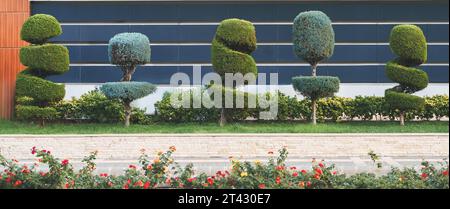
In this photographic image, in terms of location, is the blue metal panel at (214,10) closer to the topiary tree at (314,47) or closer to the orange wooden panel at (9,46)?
the orange wooden panel at (9,46)

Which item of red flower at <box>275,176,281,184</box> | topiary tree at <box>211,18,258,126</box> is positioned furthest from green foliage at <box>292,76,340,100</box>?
red flower at <box>275,176,281,184</box>

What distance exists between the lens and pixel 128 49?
15.6 metres

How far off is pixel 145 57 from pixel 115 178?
911cm

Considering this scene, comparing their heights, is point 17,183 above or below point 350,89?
below

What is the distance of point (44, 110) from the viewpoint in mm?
15664

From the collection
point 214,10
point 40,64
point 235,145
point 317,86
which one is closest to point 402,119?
point 317,86

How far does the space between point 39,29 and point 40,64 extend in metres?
0.99

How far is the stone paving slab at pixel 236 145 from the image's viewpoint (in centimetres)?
1393

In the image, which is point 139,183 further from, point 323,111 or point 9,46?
point 9,46

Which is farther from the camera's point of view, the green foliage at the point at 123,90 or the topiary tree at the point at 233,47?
the green foliage at the point at 123,90

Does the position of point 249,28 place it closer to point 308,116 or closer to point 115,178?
point 308,116

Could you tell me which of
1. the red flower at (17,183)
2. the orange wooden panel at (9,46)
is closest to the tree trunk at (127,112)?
the orange wooden panel at (9,46)

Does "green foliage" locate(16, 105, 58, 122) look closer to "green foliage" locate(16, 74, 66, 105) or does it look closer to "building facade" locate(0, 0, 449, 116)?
"green foliage" locate(16, 74, 66, 105)

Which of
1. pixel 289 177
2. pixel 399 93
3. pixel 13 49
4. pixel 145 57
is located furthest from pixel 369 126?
pixel 13 49
